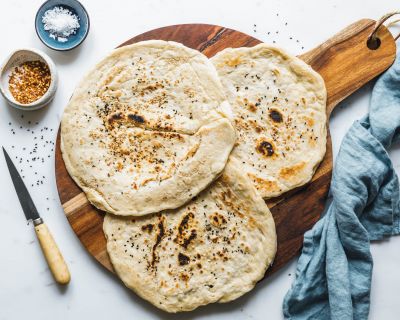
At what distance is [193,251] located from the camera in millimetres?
3039

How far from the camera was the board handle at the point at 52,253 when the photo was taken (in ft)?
10.4

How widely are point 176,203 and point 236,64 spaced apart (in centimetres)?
86

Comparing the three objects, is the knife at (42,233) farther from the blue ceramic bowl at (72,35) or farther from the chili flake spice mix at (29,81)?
the blue ceramic bowl at (72,35)

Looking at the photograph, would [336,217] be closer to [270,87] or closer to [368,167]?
[368,167]

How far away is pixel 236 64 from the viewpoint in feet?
10.0

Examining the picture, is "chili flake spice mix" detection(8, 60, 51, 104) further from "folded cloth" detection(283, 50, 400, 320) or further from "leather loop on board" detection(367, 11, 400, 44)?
"leather loop on board" detection(367, 11, 400, 44)

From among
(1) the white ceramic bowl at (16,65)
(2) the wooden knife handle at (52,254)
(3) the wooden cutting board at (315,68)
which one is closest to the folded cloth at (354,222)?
(3) the wooden cutting board at (315,68)

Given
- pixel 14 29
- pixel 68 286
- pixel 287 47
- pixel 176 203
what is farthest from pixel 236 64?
pixel 68 286

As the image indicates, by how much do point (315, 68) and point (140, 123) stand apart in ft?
3.54

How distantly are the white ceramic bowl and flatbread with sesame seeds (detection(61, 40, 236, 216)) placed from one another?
17 cm

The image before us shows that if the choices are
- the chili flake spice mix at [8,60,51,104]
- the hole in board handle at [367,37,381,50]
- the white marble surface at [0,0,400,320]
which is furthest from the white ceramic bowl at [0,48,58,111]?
the hole in board handle at [367,37,381,50]

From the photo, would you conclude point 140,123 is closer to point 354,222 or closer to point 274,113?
point 274,113

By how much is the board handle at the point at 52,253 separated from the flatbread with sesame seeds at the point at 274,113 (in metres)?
1.22

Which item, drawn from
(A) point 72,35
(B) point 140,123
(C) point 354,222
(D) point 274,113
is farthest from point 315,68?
(A) point 72,35
